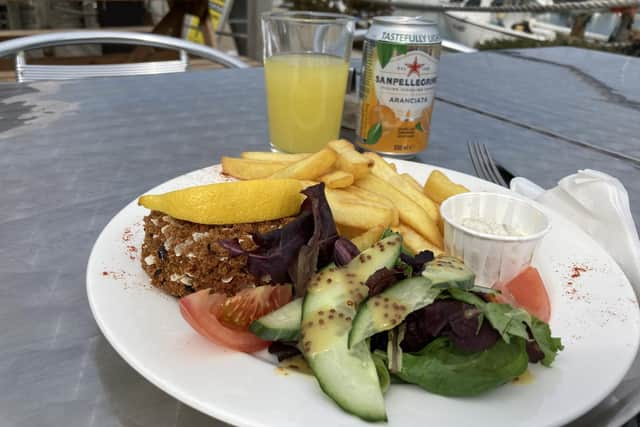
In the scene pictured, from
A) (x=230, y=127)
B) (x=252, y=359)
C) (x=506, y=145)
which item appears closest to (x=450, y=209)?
(x=252, y=359)

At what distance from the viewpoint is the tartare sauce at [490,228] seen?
119 centimetres

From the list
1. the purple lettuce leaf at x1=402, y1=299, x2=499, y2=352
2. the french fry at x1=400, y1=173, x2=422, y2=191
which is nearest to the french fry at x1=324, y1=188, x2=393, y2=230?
the french fry at x1=400, y1=173, x2=422, y2=191

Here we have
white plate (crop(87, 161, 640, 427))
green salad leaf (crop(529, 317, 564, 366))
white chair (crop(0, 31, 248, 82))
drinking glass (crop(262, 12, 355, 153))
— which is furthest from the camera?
white chair (crop(0, 31, 248, 82))

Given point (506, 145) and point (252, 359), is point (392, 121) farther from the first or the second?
point (252, 359)

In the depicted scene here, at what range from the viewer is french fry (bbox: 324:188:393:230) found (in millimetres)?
1161

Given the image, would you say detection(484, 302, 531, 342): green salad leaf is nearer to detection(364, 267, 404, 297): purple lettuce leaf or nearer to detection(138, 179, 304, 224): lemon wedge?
detection(364, 267, 404, 297): purple lettuce leaf

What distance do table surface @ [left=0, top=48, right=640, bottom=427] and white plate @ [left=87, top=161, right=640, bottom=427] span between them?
0.27 ft

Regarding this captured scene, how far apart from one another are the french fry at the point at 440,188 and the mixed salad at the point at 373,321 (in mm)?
422

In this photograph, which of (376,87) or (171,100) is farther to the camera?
(171,100)

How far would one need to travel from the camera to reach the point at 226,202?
1004 millimetres

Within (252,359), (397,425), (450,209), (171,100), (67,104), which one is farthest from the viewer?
(171,100)

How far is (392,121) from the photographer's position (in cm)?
162

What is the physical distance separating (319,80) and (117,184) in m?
0.67

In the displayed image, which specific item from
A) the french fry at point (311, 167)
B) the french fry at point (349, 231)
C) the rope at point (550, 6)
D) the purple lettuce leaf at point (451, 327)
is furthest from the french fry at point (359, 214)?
the rope at point (550, 6)
